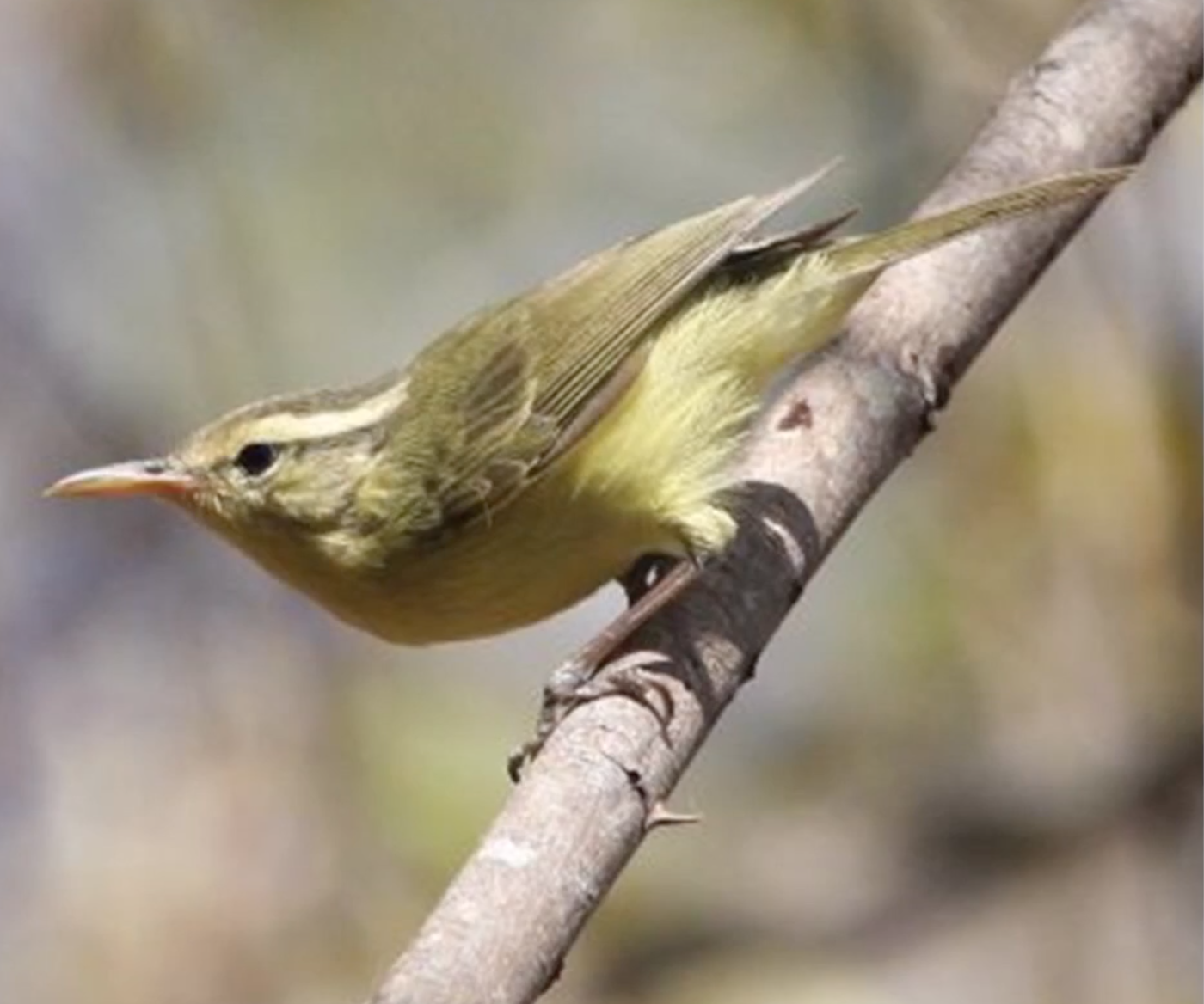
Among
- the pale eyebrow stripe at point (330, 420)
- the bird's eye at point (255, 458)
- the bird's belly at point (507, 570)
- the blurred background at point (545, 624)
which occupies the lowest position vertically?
the bird's belly at point (507, 570)

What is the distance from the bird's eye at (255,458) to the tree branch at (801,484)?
758mm

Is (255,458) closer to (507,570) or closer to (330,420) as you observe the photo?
(330,420)

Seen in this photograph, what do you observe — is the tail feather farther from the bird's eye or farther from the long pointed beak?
the long pointed beak

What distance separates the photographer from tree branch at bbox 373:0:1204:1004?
330 centimetres

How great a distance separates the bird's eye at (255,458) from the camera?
4.72 metres

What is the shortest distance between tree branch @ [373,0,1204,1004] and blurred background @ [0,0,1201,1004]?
114 cm

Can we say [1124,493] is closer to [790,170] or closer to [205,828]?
[790,170]

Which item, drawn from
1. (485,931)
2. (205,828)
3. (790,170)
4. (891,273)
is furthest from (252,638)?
(485,931)

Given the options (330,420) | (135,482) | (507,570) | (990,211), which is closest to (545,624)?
(330,420)

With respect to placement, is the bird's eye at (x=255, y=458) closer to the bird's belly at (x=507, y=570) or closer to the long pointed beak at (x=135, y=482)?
the long pointed beak at (x=135, y=482)

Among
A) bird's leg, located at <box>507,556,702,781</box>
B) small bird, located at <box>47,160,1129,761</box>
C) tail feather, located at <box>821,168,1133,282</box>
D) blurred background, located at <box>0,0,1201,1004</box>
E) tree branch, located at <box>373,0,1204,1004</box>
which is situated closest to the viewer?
tree branch, located at <box>373,0,1204,1004</box>

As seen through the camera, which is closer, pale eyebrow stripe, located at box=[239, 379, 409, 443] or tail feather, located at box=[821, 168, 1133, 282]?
tail feather, located at box=[821, 168, 1133, 282]

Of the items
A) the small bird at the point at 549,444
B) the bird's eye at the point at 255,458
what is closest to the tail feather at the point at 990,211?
the small bird at the point at 549,444

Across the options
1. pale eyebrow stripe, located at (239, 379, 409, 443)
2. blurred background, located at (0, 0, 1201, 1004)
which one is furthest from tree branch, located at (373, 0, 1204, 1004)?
blurred background, located at (0, 0, 1201, 1004)
